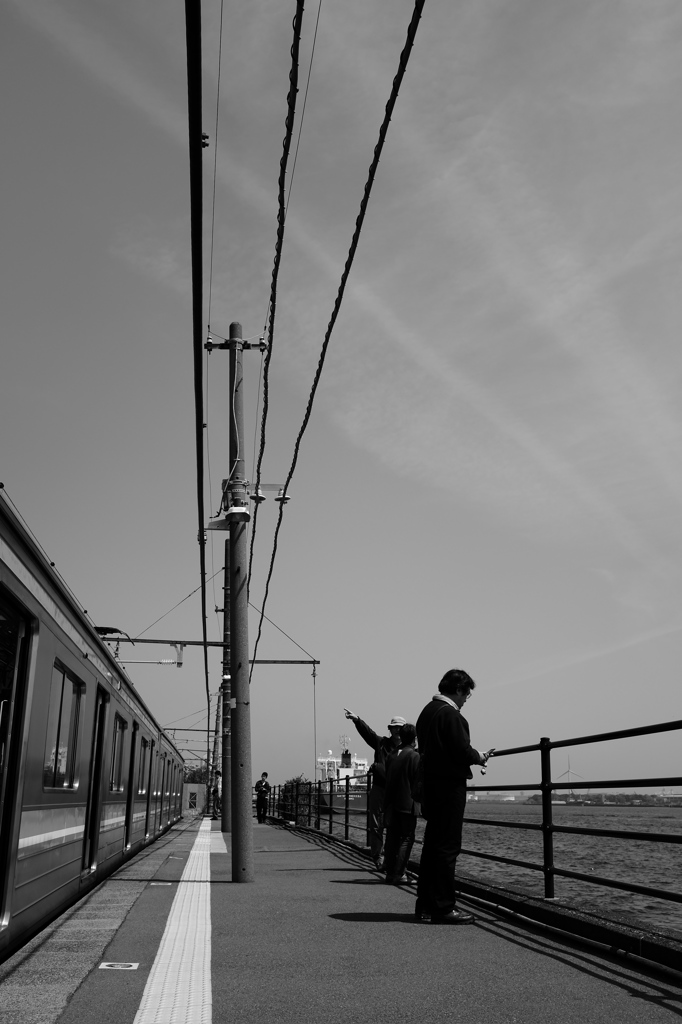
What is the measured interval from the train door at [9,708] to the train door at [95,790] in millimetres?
2797

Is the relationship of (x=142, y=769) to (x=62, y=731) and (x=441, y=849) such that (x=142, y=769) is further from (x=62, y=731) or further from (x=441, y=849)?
(x=441, y=849)

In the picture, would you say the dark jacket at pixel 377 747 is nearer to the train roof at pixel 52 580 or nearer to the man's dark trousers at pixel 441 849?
the train roof at pixel 52 580

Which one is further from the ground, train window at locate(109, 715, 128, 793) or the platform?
train window at locate(109, 715, 128, 793)

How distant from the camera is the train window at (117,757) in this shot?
929 cm

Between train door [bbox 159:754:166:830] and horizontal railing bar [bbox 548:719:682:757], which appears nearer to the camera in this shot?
horizontal railing bar [bbox 548:719:682:757]

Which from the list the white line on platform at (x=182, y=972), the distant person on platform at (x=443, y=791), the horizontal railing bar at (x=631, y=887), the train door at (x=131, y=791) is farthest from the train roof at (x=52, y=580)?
the horizontal railing bar at (x=631, y=887)

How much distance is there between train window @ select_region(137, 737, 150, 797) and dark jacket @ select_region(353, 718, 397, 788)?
3573 mm

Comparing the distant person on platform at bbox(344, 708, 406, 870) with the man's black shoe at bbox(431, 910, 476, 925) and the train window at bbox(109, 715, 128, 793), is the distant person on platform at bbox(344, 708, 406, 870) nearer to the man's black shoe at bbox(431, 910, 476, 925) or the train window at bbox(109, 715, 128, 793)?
the train window at bbox(109, 715, 128, 793)

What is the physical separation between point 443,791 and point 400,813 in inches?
90.8

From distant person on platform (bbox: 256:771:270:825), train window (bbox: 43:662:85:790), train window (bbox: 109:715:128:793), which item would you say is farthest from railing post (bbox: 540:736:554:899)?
distant person on platform (bbox: 256:771:270:825)

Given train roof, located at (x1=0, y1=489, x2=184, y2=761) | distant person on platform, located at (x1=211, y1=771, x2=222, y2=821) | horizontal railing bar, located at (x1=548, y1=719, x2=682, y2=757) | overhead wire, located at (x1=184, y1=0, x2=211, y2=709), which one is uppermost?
overhead wire, located at (x1=184, y1=0, x2=211, y2=709)

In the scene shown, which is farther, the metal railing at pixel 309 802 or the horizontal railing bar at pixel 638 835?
the metal railing at pixel 309 802

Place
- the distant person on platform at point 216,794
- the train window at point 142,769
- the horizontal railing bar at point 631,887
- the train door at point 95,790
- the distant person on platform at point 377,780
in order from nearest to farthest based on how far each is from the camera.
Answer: the horizontal railing bar at point 631,887 < the train door at point 95,790 < the distant person on platform at point 377,780 < the train window at point 142,769 < the distant person on platform at point 216,794

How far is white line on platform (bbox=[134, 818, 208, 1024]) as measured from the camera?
11.9 feet
